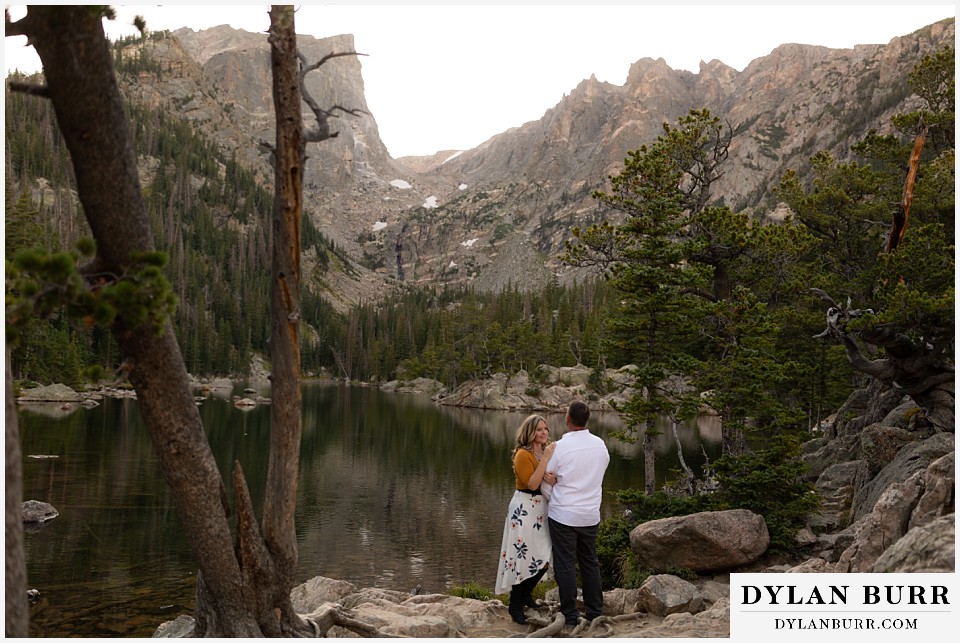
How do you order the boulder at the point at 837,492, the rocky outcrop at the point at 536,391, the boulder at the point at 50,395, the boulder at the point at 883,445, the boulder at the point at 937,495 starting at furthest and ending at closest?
the rocky outcrop at the point at 536,391 → the boulder at the point at 50,395 → the boulder at the point at 837,492 → the boulder at the point at 883,445 → the boulder at the point at 937,495

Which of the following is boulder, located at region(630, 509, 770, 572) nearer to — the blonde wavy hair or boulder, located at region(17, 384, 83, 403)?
the blonde wavy hair

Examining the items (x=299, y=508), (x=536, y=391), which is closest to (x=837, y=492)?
(x=299, y=508)

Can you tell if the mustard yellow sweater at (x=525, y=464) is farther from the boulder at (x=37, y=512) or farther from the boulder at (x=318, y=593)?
the boulder at (x=37, y=512)

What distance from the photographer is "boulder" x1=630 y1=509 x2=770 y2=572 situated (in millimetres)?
12477

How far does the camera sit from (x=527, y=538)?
715 cm

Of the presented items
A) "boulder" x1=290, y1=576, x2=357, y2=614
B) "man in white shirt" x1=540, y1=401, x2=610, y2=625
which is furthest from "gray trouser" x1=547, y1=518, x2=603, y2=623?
"boulder" x1=290, y1=576, x2=357, y2=614

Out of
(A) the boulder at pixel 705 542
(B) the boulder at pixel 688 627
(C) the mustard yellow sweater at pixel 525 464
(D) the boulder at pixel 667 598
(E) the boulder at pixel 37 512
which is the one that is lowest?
(E) the boulder at pixel 37 512

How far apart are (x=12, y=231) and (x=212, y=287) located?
79757mm

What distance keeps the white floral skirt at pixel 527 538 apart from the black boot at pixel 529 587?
12cm

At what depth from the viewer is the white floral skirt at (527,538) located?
7129mm

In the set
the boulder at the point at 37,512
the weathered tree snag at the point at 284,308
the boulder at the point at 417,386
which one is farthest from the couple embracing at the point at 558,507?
the boulder at the point at 417,386

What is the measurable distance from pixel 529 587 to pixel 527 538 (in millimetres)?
853

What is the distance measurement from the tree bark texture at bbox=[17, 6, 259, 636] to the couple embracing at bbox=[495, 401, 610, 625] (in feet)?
9.04

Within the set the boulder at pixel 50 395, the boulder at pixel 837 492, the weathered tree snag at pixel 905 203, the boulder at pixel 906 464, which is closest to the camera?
the boulder at pixel 906 464
